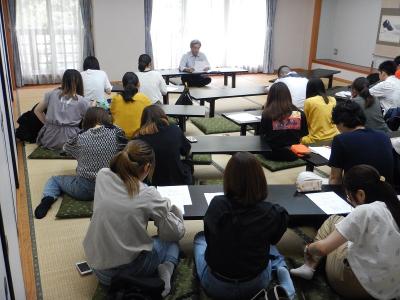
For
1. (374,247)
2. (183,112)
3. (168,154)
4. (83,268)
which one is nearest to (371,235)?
(374,247)

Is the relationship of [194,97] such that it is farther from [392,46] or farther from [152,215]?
[392,46]

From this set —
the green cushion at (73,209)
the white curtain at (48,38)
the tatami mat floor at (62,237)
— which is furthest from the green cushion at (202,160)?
the white curtain at (48,38)

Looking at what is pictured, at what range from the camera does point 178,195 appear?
2639mm

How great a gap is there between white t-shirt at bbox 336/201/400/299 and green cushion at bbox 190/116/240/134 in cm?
344

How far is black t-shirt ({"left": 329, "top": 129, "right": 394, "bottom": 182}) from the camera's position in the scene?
271 cm

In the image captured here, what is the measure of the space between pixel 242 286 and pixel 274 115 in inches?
88.0

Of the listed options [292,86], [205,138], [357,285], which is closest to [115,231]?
[357,285]

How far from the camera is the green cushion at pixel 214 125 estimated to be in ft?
17.7

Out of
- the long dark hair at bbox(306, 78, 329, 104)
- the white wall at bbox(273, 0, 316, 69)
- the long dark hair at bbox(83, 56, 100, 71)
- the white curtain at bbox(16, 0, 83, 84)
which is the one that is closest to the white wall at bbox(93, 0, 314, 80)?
the white curtain at bbox(16, 0, 83, 84)

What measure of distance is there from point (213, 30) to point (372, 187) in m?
7.39

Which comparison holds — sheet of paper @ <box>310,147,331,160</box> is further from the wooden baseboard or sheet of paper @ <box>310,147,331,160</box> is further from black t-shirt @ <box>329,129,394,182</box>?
the wooden baseboard

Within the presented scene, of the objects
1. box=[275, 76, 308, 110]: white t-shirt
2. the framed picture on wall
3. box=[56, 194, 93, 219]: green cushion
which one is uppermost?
the framed picture on wall

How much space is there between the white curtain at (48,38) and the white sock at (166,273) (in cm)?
629

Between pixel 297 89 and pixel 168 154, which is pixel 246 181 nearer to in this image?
pixel 168 154
